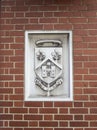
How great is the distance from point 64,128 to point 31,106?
1.53ft

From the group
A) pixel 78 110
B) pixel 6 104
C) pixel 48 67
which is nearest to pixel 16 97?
pixel 6 104

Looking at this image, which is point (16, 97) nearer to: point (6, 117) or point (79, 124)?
point (6, 117)

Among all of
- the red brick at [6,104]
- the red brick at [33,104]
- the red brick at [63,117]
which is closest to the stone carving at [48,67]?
the red brick at [33,104]

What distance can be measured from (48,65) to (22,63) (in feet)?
1.03

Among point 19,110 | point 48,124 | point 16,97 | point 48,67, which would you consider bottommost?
point 48,124

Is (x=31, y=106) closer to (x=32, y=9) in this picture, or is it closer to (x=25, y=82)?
(x=25, y=82)

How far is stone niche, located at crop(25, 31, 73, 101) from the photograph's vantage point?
3.61 metres

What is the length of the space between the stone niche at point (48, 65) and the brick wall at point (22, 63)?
75 millimetres

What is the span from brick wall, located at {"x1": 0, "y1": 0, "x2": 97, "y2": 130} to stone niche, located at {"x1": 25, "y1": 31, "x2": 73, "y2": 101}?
0.08m

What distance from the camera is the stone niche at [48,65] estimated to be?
11.8 ft

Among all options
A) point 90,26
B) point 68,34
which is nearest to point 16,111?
point 68,34

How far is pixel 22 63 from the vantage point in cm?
359

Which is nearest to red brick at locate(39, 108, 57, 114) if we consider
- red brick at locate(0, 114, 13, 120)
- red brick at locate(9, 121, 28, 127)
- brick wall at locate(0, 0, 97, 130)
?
brick wall at locate(0, 0, 97, 130)

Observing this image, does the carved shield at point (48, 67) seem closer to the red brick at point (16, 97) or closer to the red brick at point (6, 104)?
the red brick at point (16, 97)
